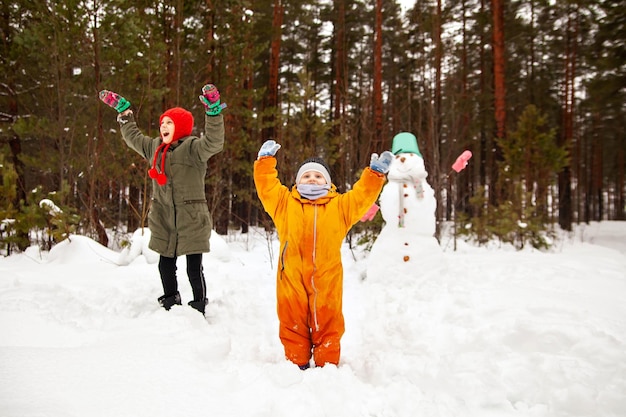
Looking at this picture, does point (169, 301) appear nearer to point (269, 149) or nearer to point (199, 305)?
point (199, 305)

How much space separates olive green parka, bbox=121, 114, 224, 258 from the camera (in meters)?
2.85

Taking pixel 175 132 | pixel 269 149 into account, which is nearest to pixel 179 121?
pixel 175 132

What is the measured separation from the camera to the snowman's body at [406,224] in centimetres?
452

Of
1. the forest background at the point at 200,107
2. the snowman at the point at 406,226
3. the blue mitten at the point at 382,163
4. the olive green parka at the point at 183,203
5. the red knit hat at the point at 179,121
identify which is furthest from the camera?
the forest background at the point at 200,107

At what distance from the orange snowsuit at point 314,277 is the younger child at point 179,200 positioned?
3.01 feet

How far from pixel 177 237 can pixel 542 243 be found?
27.5ft

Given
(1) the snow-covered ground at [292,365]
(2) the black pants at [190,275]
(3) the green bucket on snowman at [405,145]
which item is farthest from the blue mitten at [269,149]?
(3) the green bucket on snowman at [405,145]

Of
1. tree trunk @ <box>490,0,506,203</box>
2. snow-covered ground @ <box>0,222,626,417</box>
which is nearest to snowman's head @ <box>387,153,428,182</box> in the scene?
snow-covered ground @ <box>0,222,626,417</box>

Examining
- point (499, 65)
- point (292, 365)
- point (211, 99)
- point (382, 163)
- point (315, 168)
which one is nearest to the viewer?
point (292, 365)

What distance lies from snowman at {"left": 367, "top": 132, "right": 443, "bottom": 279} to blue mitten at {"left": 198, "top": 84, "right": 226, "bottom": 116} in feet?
8.90

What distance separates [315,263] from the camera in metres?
2.32

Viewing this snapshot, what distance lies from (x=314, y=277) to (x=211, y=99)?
1.52 m

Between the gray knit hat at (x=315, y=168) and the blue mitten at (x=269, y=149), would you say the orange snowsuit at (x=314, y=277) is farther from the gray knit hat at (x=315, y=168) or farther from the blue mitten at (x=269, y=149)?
Result: the blue mitten at (x=269, y=149)

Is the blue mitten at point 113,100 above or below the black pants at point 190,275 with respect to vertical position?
above
